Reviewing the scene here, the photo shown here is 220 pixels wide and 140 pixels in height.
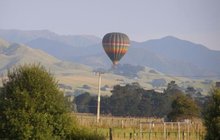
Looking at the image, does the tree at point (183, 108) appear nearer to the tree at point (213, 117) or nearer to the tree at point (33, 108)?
the tree at point (33, 108)

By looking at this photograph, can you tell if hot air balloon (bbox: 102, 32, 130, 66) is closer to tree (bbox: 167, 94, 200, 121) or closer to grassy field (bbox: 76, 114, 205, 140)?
grassy field (bbox: 76, 114, 205, 140)

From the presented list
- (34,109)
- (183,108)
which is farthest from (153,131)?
(34,109)

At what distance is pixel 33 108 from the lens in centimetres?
3222

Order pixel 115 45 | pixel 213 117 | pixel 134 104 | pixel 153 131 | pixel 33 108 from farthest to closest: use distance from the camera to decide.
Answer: pixel 134 104 < pixel 115 45 < pixel 153 131 < pixel 33 108 < pixel 213 117

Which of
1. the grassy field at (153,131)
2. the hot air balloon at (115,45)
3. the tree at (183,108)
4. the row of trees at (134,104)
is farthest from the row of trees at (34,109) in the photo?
the row of trees at (134,104)

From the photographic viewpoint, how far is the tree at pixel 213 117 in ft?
88.8

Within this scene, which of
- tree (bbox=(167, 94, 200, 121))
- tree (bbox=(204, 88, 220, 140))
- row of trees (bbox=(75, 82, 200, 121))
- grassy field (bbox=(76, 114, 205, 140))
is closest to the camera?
tree (bbox=(204, 88, 220, 140))

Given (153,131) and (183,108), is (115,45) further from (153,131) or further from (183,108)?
(153,131)

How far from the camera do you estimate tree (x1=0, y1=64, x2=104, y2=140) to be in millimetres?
31750

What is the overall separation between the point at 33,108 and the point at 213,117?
34.0 ft

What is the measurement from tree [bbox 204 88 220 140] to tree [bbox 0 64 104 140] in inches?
331

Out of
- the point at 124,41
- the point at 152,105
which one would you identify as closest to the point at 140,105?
the point at 152,105

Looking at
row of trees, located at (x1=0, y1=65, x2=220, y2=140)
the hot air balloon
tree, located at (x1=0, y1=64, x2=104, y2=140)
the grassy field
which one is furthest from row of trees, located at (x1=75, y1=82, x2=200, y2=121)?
tree, located at (x1=0, y1=64, x2=104, y2=140)

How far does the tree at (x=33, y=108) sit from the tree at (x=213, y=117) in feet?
27.6
